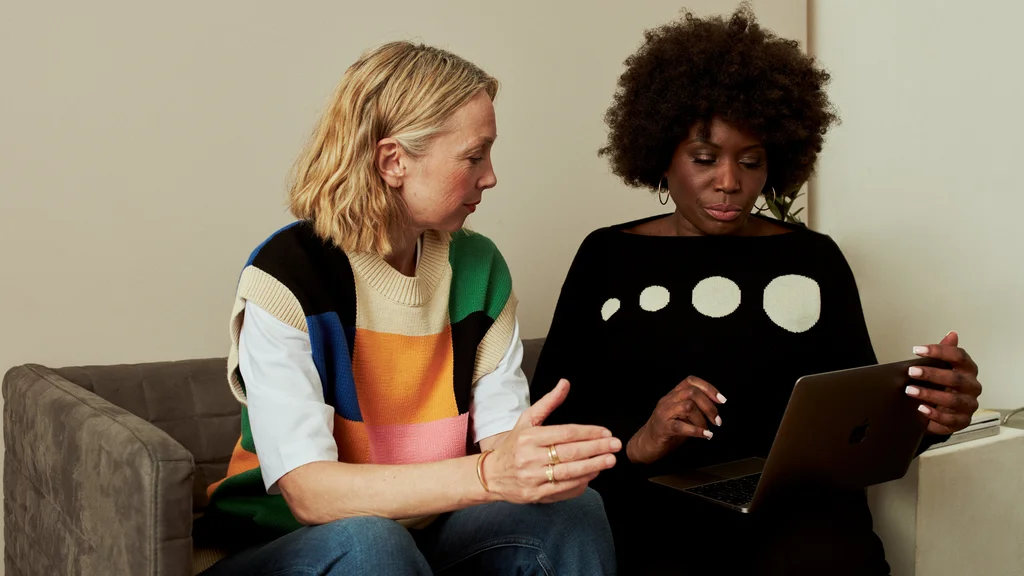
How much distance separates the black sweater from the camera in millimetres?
1805

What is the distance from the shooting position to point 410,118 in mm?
1425

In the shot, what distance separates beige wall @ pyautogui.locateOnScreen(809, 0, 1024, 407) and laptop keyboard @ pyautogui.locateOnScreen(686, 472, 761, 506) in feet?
4.21

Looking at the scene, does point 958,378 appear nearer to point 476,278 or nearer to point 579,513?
point 579,513

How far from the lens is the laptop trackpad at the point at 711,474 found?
5.49 ft

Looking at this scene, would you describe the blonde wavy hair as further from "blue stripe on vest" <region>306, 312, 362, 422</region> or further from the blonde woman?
"blue stripe on vest" <region>306, 312, 362, 422</region>

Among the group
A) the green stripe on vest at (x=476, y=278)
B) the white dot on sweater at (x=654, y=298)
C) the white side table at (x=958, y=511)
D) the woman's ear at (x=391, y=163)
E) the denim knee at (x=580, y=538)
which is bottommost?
the white side table at (x=958, y=511)

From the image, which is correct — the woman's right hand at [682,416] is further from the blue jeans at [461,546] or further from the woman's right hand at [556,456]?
the woman's right hand at [556,456]

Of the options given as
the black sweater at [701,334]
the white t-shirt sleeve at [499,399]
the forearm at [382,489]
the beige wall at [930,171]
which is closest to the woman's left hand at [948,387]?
the black sweater at [701,334]

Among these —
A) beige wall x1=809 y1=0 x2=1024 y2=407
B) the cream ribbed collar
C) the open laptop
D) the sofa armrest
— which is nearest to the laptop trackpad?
the open laptop

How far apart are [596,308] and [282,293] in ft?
2.50

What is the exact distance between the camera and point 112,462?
4.25ft

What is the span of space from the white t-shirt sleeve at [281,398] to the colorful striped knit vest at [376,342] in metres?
0.02

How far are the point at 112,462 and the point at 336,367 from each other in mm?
321

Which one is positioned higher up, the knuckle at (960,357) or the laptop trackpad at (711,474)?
the knuckle at (960,357)
